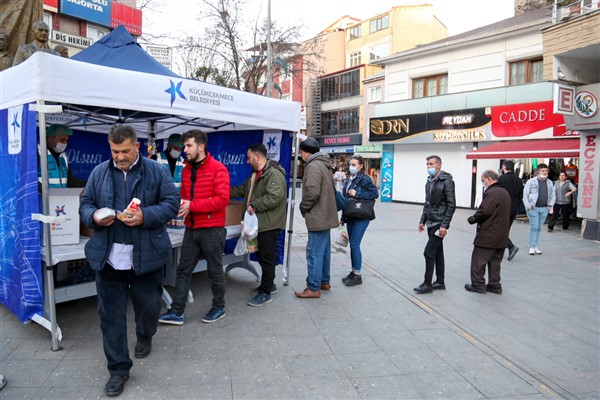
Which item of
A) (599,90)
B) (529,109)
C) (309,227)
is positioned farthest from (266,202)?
(529,109)

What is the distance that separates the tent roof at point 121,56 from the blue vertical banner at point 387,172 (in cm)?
1777

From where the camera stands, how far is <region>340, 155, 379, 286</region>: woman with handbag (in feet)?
19.1

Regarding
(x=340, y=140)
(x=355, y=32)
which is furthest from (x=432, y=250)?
(x=355, y=32)

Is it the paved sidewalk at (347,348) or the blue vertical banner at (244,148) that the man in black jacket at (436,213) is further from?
the blue vertical banner at (244,148)

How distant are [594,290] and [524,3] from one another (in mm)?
Answer: 21353

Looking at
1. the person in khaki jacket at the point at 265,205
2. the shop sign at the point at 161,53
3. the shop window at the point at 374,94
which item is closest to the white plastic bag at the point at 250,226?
the person in khaki jacket at the point at 265,205

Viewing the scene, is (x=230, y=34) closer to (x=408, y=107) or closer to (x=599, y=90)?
(x=408, y=107)

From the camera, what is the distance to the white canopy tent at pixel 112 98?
11.2ft

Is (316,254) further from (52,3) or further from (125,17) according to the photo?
(125,17)

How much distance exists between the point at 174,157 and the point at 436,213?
3.59 m

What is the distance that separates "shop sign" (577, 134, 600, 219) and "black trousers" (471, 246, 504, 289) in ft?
21.3

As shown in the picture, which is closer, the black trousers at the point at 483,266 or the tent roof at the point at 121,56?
the tent roof at the point at 121,56

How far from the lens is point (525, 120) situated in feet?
52.4

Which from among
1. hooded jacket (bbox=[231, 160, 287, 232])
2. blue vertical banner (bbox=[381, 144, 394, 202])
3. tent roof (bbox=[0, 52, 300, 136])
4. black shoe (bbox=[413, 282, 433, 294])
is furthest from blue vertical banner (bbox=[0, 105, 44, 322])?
blue vertical banner (bbox=[381, 144, 394, 202])
